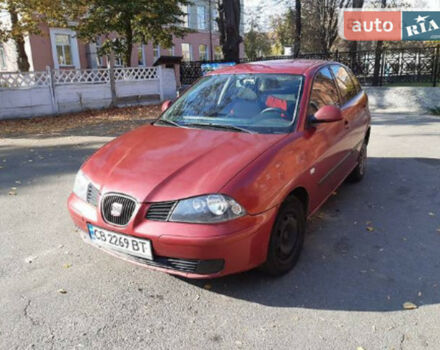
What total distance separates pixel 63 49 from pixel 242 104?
23.6 metres

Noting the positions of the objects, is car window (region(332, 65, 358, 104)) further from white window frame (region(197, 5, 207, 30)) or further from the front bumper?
white window frame (region(197, 5, 207, 30))

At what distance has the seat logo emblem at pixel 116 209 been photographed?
104 inches

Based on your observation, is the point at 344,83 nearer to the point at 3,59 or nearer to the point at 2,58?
the point at 3,59

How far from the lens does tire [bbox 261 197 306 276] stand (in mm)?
2836

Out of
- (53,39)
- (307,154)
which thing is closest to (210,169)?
(307,154)

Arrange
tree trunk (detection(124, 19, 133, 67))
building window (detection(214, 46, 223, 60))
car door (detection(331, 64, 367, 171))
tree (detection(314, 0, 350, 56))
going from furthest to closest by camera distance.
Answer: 1. building window (detection(214, 46, 223, 60))
2. tree (detection(314, 0, 350, 56))
3. tree trunk (detection(124, 19, 133, 67))
4. car door (detection(331, 64, 367, 171))

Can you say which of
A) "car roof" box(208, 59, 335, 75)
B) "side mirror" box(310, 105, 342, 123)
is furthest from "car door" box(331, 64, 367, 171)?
"side mirror" box(310, 105, 342, 123)

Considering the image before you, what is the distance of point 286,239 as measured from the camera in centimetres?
306

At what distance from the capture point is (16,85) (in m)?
12.3

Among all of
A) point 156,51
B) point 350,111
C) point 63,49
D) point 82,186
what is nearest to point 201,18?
point 156,51

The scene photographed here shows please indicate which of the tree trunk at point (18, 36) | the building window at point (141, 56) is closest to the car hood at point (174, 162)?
the tree trunk at point (18, 36)

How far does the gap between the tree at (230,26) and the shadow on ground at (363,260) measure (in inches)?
450

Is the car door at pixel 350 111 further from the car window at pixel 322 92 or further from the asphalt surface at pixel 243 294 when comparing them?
the asphalt surface at pixel 243 294

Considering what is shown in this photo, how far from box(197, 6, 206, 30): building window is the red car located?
113 feet
